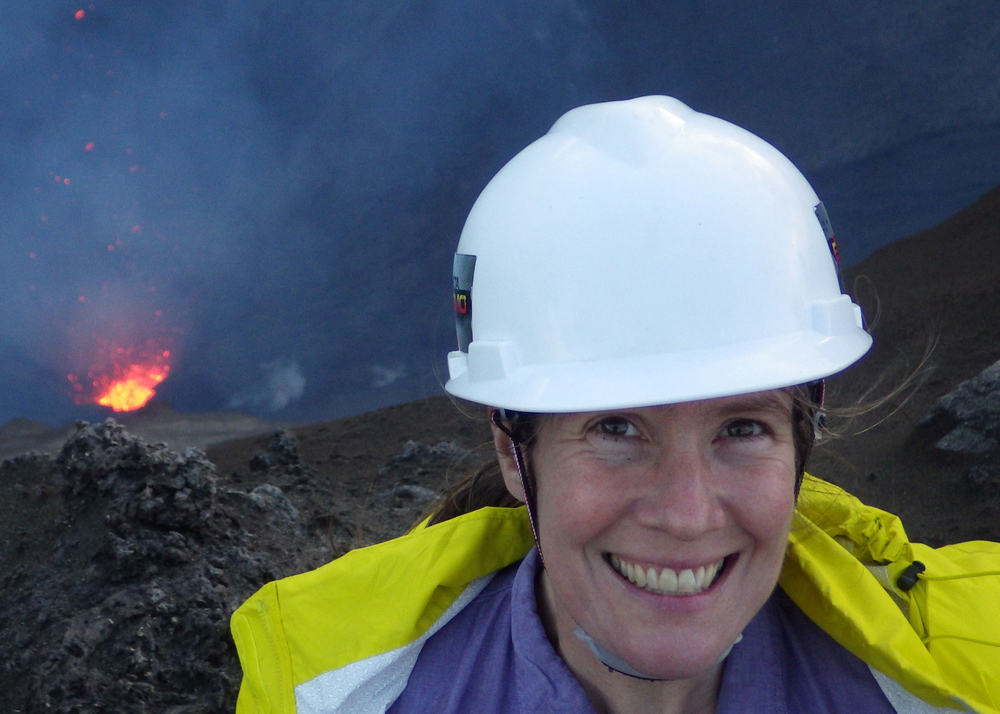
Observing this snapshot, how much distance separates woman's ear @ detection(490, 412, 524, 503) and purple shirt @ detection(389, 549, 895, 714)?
0.25 m

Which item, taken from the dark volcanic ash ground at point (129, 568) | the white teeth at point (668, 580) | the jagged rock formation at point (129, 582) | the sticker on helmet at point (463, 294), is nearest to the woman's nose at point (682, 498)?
the white teeth at point (668, 580)

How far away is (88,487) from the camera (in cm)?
454

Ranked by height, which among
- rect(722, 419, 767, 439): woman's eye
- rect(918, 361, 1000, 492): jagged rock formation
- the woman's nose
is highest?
rect(918, 361, 1000, 492): jagged rock formation

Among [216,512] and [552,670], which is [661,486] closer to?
[552,670]

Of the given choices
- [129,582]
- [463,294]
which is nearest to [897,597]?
[463,294]

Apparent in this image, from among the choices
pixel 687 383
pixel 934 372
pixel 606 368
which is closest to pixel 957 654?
pixel 687 383

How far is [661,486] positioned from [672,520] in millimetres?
67

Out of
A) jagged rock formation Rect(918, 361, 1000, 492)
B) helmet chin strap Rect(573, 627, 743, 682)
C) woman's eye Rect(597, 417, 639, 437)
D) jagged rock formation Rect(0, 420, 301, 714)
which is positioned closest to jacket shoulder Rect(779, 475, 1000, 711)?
helmet chin strap Rect(573, 627, 743, 682)

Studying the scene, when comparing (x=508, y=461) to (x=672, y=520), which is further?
(x=508, y=461)

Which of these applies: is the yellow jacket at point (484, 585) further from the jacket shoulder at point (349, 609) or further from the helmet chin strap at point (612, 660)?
the helmet chin strap at point (612, 660)

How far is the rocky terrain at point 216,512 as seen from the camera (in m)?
3.73

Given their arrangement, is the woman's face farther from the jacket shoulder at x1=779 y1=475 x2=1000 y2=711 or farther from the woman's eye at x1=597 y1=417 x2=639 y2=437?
the jacket shoulder at x1=779 y1=475 x2=1000 y2=711

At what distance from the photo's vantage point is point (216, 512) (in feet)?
15.0

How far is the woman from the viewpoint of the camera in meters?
1.57
